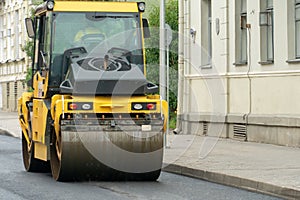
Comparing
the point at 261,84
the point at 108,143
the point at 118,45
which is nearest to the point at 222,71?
the point at 261,84

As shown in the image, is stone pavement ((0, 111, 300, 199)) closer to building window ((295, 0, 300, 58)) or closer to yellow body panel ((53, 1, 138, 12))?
building window ((295, 0, 300, 58))

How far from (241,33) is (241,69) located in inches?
41.4

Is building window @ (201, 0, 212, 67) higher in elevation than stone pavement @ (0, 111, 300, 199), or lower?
higher

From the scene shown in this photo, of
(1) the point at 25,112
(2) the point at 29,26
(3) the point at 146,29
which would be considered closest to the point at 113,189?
(3) the point at 146,29

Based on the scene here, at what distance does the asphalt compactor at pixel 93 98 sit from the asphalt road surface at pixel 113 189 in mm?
319

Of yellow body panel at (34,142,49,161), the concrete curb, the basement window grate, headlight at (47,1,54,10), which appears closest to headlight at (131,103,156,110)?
the concrete curb

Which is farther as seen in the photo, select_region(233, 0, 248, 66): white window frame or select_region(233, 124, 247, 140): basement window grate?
select_region(233, 0, 248, 66): white window frame

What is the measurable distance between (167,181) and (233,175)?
122 centimetres

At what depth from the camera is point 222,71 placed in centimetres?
2431

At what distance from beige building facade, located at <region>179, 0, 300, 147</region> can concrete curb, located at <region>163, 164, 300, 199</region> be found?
4.62 meters

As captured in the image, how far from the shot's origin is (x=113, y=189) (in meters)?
13.8

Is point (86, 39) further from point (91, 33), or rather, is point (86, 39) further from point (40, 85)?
point (40, 85)

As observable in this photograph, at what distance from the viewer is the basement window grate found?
75.4 feet

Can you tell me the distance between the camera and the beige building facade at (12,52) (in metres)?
49.8
